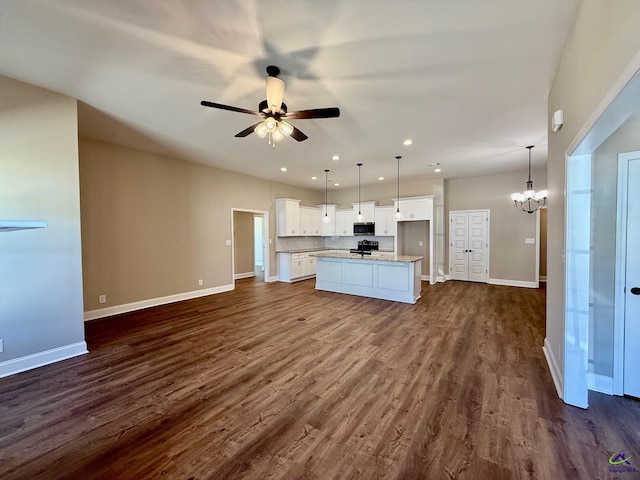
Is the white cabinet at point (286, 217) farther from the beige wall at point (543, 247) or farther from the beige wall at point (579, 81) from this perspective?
the beige wall at point (543, 247)

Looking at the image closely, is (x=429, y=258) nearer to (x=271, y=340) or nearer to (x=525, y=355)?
(x=525, y=355)

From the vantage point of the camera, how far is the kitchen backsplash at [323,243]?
28.1 feet

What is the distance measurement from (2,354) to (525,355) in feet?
19.5

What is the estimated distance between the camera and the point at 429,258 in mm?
7816

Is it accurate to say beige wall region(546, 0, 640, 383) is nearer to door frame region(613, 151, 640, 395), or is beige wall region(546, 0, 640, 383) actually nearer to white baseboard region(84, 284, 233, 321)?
door frame region(613, 151, 640, 395)

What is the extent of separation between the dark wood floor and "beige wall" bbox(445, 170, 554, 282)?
3696 mm

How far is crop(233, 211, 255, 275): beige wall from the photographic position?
8.77 m

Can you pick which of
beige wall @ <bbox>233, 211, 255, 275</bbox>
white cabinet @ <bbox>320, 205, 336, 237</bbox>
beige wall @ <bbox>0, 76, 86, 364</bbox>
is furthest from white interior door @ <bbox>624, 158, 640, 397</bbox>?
beige wall @ <bbox>233, 211, 255, 275</bbox>

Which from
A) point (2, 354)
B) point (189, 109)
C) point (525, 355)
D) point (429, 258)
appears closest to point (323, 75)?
point (189, 109)

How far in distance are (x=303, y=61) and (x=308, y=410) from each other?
314 cm

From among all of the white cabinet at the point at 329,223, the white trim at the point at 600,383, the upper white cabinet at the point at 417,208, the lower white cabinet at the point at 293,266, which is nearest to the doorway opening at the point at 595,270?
the white trim at the point at 600,383

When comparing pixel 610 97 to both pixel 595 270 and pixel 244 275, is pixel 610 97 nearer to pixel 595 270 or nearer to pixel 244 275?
pixel 595 270

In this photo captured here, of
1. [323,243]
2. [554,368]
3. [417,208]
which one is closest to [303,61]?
[554,368]

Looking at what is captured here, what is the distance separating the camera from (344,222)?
922 cm
